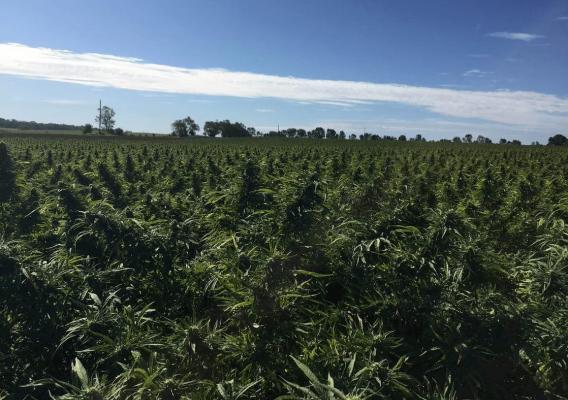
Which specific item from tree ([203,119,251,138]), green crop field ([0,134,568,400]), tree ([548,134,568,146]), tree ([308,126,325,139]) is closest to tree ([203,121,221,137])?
tree ([203,119,251,138])

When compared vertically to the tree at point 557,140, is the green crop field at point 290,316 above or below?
below

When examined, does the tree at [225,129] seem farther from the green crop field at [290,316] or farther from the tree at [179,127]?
the green crop field at [290,316]

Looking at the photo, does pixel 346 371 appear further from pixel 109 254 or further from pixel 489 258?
pixel 109 254

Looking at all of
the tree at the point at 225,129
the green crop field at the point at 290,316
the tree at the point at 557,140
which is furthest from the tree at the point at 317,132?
the green crop field at the point at 290,316

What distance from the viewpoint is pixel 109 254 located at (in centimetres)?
425

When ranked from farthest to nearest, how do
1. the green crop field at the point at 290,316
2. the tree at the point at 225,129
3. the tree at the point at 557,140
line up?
the tree at the point at 225,129, the tree at the point at 557,140, the green crop field at the point at 290,316

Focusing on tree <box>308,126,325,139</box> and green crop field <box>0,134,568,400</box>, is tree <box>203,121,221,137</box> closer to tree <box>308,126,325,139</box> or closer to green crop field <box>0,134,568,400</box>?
tree <box>308,126,325,139</box>

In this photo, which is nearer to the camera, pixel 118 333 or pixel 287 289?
pixel 118 333

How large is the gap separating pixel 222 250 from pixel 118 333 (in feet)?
4.43

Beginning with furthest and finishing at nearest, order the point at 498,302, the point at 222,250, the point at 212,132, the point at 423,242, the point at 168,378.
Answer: the point at 212,132 < the point at 222,250 < the point at 423,242 < the point at 498,302 < the point at 168,378

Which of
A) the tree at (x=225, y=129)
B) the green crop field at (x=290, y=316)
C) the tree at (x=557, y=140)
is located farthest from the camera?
the tree at (x=225, y=129)

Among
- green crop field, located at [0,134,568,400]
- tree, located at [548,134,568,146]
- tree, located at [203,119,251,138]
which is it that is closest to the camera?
green crop field, located at [0,134,568,400]

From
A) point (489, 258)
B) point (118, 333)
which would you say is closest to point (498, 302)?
point (489, 258)

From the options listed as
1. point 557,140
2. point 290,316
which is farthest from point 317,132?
point 290,316
